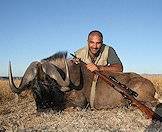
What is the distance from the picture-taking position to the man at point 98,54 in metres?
10.4

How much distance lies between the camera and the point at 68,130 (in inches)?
261

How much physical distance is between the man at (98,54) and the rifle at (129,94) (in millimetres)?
453

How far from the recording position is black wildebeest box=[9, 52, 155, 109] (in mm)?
9211

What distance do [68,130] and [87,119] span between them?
43.3 inches

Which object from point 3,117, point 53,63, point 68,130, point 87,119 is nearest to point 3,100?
point 53,63

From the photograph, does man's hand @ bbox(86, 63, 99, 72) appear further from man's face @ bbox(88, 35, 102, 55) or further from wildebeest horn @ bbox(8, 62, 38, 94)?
wildebeest horn @ bbox(8, 62, 38, 94)

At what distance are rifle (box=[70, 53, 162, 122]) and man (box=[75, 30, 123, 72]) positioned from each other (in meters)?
0.45

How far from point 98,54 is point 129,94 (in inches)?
85.5

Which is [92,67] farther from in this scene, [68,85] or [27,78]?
[27,78]

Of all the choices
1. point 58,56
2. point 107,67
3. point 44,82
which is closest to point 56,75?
point 44,82

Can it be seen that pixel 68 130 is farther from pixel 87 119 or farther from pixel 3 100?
pixel 3 100

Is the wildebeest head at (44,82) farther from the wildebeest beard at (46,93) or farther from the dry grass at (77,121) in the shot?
the dry grass at (77,121)

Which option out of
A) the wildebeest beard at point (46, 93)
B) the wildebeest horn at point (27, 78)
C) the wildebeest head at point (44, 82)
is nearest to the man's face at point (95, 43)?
the wildebeest head at point (44, 82)

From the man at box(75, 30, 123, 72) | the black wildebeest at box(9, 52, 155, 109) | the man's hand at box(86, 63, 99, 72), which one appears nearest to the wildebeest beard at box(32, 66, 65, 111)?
the black wildebeest at box(9, 52, 155, 109)
